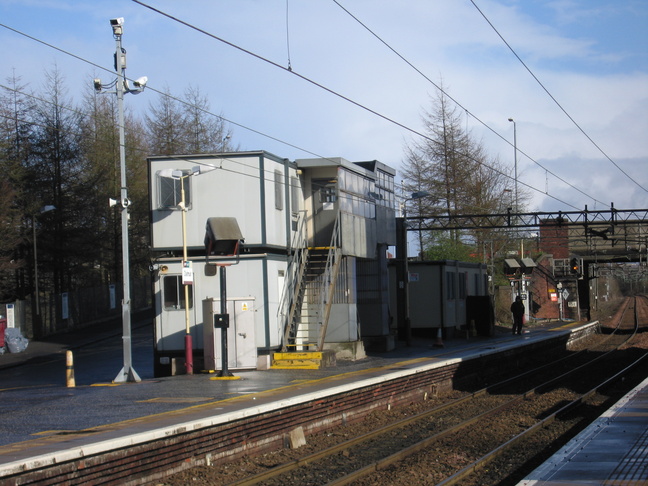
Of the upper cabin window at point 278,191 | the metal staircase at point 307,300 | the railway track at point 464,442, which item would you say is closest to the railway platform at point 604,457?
the railway track at point 464,442

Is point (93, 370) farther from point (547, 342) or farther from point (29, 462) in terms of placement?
point (29, 462)

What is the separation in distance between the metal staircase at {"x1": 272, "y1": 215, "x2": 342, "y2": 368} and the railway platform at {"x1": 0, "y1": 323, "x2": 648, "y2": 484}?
133 centimetres

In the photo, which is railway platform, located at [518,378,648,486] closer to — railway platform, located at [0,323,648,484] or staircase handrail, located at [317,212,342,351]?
railway platform, located at [0,323,648,484]

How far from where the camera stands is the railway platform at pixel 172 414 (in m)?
8.65

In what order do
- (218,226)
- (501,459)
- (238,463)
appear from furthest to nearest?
(218,226)
(501,459)
(238,463)

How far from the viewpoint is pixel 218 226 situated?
68.0 feet

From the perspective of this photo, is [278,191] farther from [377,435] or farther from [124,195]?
[377,435]

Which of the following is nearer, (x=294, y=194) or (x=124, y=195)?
(x=124, y=195)

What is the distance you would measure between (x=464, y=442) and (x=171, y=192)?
39.6ft

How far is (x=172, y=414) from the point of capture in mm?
11766

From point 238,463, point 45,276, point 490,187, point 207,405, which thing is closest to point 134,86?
point 207,405

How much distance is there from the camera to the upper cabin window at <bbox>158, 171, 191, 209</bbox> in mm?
22219

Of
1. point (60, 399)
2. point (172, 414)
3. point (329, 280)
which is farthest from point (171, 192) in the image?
point (172, 414)

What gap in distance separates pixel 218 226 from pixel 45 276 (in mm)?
30247
